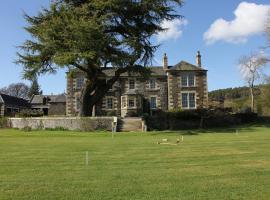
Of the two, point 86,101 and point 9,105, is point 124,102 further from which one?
point 9,105

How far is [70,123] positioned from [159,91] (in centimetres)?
1877

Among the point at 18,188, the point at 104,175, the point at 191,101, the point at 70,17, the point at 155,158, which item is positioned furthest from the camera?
the point at 191,101

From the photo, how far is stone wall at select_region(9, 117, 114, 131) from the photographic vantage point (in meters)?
40.1

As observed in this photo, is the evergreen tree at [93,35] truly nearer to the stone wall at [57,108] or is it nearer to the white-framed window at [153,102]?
the white-framed window at [153,102]

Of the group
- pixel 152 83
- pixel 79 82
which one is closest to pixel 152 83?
pixel 152 83

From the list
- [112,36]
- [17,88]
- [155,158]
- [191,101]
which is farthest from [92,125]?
[17,88]

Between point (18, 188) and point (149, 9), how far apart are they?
31.0 meters

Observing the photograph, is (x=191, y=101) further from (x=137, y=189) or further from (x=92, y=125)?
(x=137, y=189)

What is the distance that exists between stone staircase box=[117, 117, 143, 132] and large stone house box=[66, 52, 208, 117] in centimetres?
1270

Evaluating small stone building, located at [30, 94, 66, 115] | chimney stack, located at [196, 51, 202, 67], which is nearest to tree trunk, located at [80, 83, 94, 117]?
chimney stack, located at [196, 51, 202, 67]

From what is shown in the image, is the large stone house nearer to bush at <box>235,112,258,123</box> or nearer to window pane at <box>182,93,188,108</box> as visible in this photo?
window pane at <box>182,93,188,108</box>

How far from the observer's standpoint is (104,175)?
11805 mm

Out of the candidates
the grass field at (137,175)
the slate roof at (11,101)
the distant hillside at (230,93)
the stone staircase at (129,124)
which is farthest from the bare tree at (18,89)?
the grass field at (137,175)

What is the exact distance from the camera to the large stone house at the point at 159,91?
2194 inches
